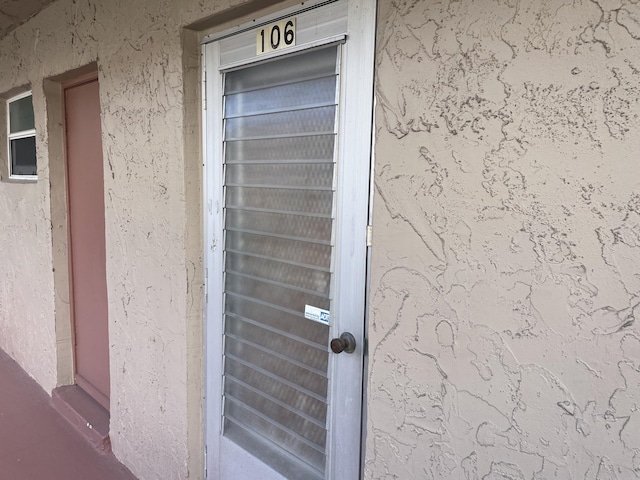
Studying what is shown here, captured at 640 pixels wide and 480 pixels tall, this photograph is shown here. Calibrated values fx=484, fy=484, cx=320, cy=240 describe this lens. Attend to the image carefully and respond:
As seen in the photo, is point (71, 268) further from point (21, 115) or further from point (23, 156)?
point (21, 115)

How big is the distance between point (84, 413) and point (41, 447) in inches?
12.8

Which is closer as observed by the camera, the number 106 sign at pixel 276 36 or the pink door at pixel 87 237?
the number 106 sign at pixel 276 36

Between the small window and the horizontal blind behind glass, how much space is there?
2.81 m

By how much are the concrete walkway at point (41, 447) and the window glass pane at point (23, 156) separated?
75.4 inches

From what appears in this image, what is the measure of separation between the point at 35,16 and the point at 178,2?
214 cm

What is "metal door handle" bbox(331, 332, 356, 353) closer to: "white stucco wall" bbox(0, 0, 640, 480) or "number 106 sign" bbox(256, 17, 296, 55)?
"white stucco wall" bbox(0, 0, 640, 480)

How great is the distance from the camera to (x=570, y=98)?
3.88ft

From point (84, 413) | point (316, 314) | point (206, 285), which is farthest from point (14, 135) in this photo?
point (316, 314)

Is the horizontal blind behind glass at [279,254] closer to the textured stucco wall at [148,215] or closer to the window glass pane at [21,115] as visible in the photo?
the textured stucco wall at [148,215]

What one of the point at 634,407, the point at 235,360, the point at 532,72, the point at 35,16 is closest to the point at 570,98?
the point at 532,72

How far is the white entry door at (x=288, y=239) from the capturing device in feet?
5.84

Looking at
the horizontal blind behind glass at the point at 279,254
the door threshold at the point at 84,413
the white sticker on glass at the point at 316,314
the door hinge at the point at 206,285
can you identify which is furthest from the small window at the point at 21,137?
the white sticker on glass at the point at 316,314

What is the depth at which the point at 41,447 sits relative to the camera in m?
3.34

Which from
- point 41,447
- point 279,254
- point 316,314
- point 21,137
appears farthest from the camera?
point 21,137
